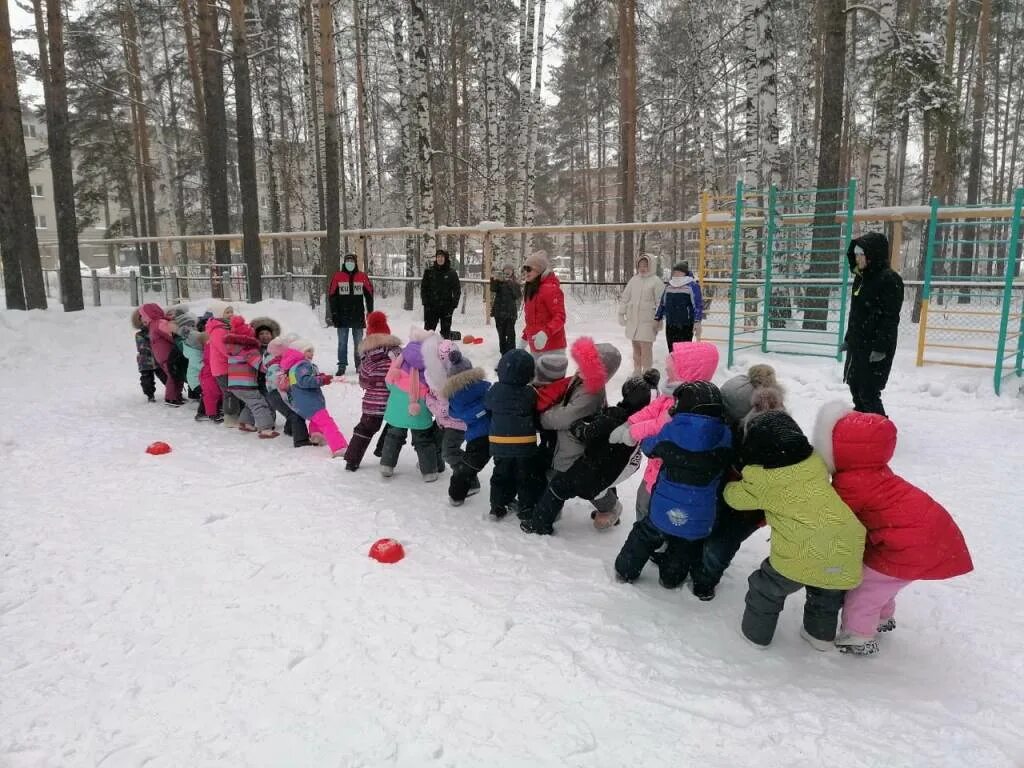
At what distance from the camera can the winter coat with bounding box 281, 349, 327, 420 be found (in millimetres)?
6516

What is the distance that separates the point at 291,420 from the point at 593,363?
374cm

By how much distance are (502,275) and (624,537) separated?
7.14 metres

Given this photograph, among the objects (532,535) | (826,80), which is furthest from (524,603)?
(826,80)

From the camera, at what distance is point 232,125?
97.1 ft

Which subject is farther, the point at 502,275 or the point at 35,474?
the point at 502,275

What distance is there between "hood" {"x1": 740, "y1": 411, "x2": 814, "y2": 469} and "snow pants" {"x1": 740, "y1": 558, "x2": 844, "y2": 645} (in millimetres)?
537

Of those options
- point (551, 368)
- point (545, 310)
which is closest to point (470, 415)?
point (551, 368)

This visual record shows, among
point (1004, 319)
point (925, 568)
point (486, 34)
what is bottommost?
point (925, 568)

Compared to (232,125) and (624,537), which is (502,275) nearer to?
(624,537)

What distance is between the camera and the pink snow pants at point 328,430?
6484 mm

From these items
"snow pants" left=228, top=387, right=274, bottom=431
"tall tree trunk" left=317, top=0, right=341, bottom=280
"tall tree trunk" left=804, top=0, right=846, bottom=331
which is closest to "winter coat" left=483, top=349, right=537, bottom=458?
"snow pants" left=228, top=387, right=274, bottom=431

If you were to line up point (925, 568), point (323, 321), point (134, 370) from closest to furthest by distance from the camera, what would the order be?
point (925, 568)
point (134, 370)
point (323, 321)

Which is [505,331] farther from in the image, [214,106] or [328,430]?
[214,106]

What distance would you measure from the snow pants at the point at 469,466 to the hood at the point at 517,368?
61 centimetres
